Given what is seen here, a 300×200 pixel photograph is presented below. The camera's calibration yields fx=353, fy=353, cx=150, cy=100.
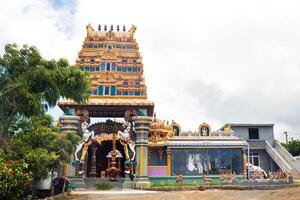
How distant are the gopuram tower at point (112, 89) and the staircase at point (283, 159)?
13277 millimetres

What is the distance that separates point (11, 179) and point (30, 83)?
4720 millimetres

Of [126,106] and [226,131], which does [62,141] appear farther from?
A: [226,131]

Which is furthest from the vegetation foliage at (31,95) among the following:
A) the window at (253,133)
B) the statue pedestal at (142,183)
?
the window at (253,133)

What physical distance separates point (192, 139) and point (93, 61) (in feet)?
33.9

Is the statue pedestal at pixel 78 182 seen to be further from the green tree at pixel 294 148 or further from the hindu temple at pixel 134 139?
the green tree at pixel 294 148

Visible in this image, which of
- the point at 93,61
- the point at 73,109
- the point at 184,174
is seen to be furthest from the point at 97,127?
the point at 184,174

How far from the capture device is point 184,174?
26.7 metres

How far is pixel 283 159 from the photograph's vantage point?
110ft

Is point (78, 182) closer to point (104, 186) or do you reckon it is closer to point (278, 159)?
point (104, 186)

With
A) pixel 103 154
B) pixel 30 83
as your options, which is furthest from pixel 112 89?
pixel 30 83

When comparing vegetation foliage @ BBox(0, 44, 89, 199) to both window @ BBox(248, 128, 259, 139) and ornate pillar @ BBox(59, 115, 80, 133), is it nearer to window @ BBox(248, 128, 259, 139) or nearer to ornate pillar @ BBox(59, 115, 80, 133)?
ornate pillar @ BBox(59, 115, 80, 133)

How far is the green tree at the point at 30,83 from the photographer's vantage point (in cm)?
1387

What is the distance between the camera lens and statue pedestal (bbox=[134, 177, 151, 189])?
2479 cm

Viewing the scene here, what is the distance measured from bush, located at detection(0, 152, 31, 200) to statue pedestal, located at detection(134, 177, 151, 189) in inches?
526
